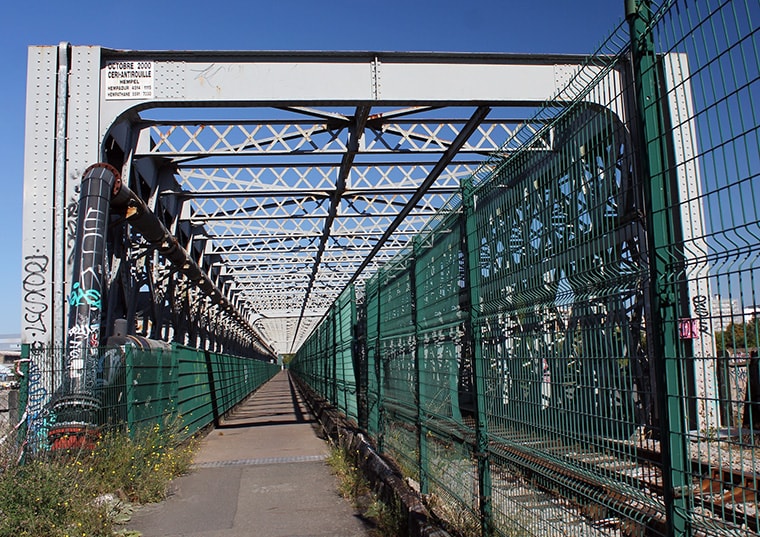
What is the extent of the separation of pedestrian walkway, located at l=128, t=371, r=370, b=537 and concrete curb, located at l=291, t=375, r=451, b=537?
0.41 meters

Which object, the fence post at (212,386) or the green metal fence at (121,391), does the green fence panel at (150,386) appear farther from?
the fence post at (212,386)

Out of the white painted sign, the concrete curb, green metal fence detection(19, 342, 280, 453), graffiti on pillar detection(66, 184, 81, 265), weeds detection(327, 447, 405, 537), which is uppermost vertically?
the white painted sign

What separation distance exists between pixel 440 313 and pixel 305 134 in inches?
342

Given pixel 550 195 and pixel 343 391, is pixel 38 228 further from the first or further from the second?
pixel 550 195

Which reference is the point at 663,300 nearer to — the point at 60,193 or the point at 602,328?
the point at 602,328

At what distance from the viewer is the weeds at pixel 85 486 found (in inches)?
233

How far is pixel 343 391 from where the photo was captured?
13844 millimetres

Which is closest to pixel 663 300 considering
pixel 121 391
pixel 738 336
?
pixel 738 336

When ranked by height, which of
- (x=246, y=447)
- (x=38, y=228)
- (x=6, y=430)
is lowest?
(x=246, y=447)

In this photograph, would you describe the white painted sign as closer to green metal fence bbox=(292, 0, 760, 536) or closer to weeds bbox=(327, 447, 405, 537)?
weeds bbox=(327, 447, 405, 537)

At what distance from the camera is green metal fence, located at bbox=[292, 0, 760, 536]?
2.41m

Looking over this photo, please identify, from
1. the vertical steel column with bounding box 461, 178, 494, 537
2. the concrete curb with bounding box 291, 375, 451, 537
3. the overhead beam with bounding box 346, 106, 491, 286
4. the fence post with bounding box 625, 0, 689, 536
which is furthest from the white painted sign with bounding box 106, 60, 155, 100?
the fence post with bounding box 625, 0, 689, 536

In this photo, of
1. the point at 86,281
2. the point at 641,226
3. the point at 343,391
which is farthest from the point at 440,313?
the point at 343,391

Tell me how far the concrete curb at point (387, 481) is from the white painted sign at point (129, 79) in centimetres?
615
